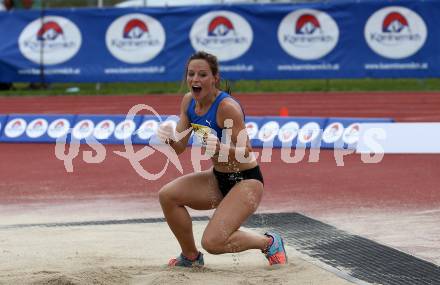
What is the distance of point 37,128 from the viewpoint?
1716 cm

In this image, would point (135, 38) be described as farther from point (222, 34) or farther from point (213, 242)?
point (213, 242)

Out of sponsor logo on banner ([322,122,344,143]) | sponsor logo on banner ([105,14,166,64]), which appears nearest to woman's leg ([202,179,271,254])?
sponsor logo on banner ([322,122,344,143])

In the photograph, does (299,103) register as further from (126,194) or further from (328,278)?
(328,278)

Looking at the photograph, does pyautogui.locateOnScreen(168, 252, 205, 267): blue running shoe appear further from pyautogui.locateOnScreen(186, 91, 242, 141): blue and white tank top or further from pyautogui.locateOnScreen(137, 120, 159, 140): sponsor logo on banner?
pyautogui.locateOnScreen(137, 120, 159, 140): sponsor logo on banner

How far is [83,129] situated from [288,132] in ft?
11.6

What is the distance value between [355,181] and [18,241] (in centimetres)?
481

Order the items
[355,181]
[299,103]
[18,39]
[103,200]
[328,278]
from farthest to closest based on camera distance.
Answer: [18,39] < [299,103] < [355,181] < [103,200] < [328,278]

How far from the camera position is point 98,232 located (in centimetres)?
905

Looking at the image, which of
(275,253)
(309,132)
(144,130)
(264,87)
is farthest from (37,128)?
(275,253)

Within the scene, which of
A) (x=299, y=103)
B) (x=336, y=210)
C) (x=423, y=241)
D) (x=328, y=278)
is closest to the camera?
(x=328, y=278)

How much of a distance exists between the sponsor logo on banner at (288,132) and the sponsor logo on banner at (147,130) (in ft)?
6.95

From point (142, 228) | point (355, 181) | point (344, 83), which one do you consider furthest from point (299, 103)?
point (142, 228)

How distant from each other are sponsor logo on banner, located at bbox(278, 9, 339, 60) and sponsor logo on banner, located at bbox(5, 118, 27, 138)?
9.08 meters

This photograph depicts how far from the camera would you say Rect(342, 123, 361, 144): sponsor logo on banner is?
1481cm
